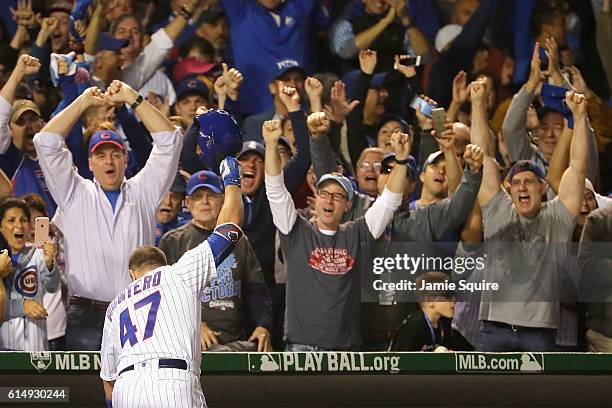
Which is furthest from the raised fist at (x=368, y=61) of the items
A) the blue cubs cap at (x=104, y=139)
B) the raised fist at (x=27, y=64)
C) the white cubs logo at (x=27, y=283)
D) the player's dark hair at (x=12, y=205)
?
the white cubs logo at (x=27, y=283)

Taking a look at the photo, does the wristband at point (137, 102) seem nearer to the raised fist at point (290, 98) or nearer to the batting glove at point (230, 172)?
the raised fist at point (290, 98)

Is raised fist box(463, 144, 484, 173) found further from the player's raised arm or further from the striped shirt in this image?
the player's raised arm

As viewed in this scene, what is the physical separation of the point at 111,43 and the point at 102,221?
4.71 ft

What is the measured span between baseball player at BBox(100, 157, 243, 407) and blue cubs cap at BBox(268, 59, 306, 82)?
327 centimetres

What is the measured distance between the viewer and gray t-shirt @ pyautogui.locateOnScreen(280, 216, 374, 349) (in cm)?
724

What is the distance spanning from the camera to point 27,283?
727 cm

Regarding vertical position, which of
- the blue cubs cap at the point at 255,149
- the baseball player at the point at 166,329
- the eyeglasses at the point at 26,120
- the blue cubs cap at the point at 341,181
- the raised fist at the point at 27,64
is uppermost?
the raised fist at the point at 27,64

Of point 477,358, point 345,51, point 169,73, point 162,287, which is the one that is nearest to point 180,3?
point 169,73

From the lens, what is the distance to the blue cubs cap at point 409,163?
731cm

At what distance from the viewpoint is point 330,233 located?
731 centimetres

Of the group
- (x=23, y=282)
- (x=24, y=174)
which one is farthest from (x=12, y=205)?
Answer: (x=23, y=282)

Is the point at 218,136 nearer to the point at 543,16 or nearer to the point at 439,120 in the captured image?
the point at 439,120

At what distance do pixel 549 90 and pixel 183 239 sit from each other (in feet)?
9.10

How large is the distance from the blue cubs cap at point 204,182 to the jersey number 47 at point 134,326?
8.83 ft
